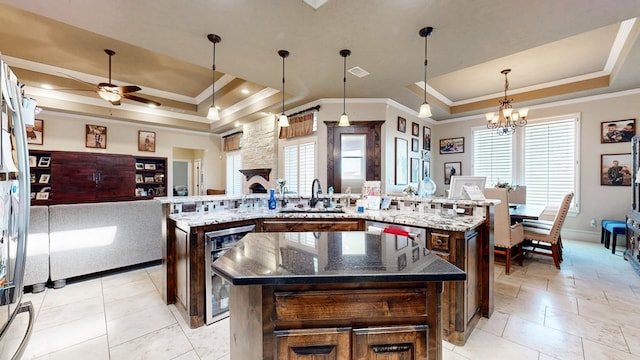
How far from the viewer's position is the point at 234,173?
25.5 feet

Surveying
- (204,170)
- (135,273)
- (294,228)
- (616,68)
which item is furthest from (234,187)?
(616,68)

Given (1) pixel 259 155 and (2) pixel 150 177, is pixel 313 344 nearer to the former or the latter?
(1) pixel 259 155

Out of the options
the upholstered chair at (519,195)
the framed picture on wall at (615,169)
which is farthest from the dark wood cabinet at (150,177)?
the framed picture on wall at (615,169)

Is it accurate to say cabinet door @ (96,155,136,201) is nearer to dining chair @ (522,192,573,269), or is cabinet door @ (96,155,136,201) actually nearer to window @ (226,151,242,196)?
window @ (226,151,242,196)

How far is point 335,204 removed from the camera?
10.8 feet

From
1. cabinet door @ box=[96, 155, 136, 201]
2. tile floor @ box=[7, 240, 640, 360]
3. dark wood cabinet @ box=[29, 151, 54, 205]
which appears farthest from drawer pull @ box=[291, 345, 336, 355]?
dark wood cabinet @ box=[29, 151, 54, 205]

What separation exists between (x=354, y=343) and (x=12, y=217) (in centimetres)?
158

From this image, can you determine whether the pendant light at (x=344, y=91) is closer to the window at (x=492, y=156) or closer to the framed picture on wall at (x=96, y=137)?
the window at (x=492, y=156)

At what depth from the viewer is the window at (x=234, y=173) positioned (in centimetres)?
750

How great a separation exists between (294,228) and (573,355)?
7.67 ft

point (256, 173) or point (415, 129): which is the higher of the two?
point (415, 129)

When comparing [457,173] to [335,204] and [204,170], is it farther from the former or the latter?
[204,170]

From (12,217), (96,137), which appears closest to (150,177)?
(96,137)

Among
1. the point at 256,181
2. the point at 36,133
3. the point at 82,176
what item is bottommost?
the point at 256,181
